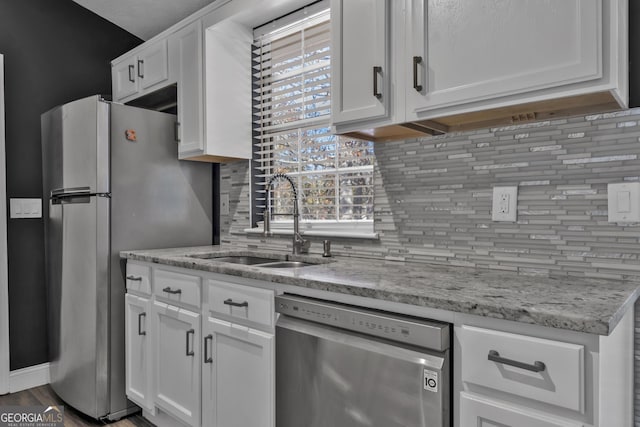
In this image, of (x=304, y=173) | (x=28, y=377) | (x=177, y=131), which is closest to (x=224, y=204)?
(x=177, y=131)

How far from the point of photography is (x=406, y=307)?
4.05ft

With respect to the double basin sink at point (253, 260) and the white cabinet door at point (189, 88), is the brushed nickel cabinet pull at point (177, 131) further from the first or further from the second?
the double basin sink at point (253, 260)

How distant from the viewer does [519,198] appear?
1.58m

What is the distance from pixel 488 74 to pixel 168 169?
1984 mm

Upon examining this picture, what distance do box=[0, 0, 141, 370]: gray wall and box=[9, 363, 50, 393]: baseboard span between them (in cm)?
4

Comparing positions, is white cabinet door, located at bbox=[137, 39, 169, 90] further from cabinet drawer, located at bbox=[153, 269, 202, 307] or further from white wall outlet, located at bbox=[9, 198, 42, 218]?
cabinet drawer, located at bbox=[153, 269, 202, 307]

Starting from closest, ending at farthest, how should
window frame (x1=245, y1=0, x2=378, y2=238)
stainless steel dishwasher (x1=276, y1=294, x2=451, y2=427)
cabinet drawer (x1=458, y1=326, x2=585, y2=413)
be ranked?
cabinet drawer (x1=458, y1=326, x2=585, y2=413), stainless steel dishwasher (x1=276, y1=294, x2=451, y2=427), window frame (x1=245, y1=0, x2=378, y2=238)

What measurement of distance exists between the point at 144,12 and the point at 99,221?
5.26 feet

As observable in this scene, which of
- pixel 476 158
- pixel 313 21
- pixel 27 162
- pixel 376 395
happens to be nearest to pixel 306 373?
pixel 376 395

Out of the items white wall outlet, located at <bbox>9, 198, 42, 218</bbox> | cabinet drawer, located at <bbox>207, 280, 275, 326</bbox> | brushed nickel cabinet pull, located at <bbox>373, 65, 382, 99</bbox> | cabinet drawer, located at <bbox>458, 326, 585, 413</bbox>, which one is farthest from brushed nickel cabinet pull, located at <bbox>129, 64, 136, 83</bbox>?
cabinet drawer, located at <bbox>458, 326, 585, 413</bbox>

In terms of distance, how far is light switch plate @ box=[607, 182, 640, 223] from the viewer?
1.33 meters

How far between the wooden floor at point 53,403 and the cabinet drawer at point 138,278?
0.74 meters

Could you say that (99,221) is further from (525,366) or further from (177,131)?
(525,366)

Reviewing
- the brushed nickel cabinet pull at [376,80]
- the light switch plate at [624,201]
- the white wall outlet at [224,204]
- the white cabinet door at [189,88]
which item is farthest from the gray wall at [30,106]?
the light switch plate at [624,201]
